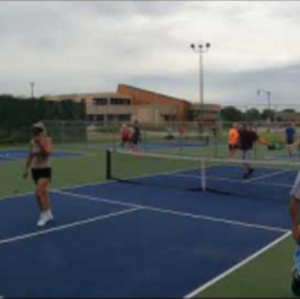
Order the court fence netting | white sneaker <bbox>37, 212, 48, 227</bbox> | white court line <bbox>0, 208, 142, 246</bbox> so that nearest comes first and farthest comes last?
white court line <bbox>0, 208, 142, 246</bbox> < white sneaker <bbox>37, 212, 48, 227</bbox> < the court fence netting

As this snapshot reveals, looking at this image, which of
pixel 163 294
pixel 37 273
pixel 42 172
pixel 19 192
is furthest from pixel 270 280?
pixel 19 192

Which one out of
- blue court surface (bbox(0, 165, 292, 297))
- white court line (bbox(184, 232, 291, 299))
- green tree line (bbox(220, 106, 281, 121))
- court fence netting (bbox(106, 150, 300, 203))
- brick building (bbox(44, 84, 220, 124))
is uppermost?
brick building (bbox(44, 84, 220, 124))

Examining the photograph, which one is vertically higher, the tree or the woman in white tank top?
the tree

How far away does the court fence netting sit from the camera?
45.7ft

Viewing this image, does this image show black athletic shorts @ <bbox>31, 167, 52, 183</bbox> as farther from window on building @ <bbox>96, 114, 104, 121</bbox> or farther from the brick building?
window on building @ <bbox>96, 114, 104, 121</bbox>

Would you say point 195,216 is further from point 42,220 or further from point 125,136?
point 125,136

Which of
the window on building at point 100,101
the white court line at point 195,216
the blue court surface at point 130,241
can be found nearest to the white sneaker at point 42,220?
the blue court surface at point 130,241

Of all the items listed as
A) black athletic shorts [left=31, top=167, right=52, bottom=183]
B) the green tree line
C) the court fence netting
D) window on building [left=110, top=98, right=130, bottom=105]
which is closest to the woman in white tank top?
black athletic shorts [left=31, top=167, right=52, bottom=183]

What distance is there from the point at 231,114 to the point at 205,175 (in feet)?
79.7

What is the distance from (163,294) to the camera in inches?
233

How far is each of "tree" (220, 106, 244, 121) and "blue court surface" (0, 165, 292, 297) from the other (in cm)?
2464

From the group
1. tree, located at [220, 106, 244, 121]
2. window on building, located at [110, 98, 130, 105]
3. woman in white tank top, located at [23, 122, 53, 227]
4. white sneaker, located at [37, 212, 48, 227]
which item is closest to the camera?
white sneaker, located at [37, 212, 48, 227]

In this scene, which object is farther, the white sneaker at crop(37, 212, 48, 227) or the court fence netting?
the court fence netting

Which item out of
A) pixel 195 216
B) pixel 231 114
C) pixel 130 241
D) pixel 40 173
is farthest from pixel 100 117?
pixel 130 241
